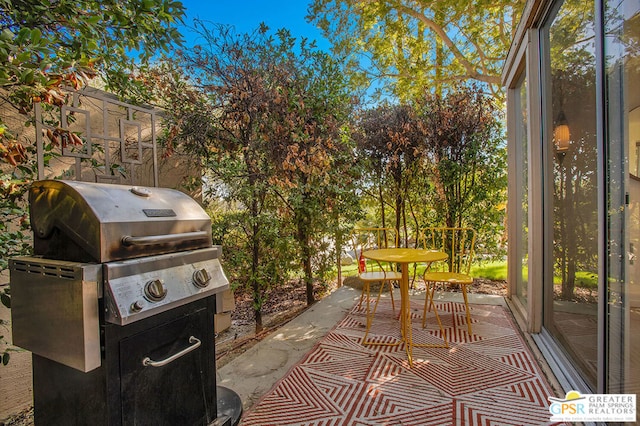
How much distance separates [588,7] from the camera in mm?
1804

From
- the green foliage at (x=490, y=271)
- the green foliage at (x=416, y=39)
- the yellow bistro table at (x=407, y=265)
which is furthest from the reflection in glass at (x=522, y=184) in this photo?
the green foliage at (x=416, y=39)

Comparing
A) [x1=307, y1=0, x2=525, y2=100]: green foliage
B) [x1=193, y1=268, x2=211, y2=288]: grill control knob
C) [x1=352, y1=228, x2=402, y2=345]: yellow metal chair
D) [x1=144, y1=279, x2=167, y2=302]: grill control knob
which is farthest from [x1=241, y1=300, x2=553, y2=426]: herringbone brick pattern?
[x1=307, y1=0, x2=525, y2=100]: green foliage

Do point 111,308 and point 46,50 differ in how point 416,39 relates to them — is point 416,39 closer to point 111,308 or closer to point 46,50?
point 46,50

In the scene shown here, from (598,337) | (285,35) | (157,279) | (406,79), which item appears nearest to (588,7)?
(598,337)

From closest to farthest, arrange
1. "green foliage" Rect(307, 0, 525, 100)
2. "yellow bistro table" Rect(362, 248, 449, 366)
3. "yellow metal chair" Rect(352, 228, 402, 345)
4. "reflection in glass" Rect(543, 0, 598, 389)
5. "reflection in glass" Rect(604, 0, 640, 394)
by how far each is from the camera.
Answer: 1. "reflection in glass" Rect(604, 0, 640, 394)
2. "reflection in glass" Rect(543, 0, 598, 389)
3. "yellow bistro table" Rect(362, 248, 449, 366)
4. "yellow metal chair" Rect(352, 228, 402, 345)
5. "green foliage" Rect(307, 0, 525, 100)

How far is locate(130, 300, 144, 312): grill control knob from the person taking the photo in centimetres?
111

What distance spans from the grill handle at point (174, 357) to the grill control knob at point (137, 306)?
0.22m

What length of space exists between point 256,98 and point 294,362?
7.45 feet

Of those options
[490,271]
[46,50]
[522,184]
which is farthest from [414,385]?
[490,271]

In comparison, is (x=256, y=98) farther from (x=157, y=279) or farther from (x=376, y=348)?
(x=376, y=348)

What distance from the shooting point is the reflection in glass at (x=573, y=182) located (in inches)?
70.7

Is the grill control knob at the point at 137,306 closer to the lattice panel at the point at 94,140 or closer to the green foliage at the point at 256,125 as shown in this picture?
the lattice panel at the point at 94,140

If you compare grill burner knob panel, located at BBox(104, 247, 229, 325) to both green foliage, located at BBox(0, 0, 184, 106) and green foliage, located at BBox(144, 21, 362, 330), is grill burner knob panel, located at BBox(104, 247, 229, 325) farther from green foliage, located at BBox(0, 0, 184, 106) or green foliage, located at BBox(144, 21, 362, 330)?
green foliage, located at BBox(144, 21, 362, 330)

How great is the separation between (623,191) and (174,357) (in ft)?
6.50
